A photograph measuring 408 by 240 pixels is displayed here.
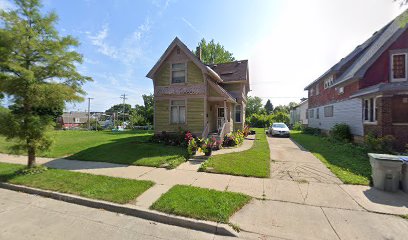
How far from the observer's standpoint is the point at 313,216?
14.7ft

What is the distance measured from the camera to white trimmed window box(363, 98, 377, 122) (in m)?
12.4

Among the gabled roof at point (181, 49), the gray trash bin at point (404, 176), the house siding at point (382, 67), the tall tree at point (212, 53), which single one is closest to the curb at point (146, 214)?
the gray trash bin at point (404, 176)

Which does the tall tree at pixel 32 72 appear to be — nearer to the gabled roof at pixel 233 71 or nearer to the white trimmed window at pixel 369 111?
the gabled roof at pixel 233 71

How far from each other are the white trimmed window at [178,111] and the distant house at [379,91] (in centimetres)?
1194

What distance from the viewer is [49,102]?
788cm

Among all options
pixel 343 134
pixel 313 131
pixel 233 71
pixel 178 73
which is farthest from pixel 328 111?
pixel 178 73

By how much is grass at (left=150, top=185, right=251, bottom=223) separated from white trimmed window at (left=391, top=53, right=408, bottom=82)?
14703mm

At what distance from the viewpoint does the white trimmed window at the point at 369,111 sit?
12.4 m

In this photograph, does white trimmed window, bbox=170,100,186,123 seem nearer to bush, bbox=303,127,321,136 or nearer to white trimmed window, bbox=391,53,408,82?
white trimmed window, bbox=391,53,408,82

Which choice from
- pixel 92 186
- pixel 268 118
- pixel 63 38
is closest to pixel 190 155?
pixel 92 186

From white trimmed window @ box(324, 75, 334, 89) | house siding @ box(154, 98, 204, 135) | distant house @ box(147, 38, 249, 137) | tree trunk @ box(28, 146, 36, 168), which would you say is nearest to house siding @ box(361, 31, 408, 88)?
white trimmed window @ box(324, 75, 334, 89)

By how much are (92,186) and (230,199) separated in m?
4.42

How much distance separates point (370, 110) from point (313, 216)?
40.5ft

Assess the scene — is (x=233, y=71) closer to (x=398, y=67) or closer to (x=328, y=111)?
(x=328, y=111)
